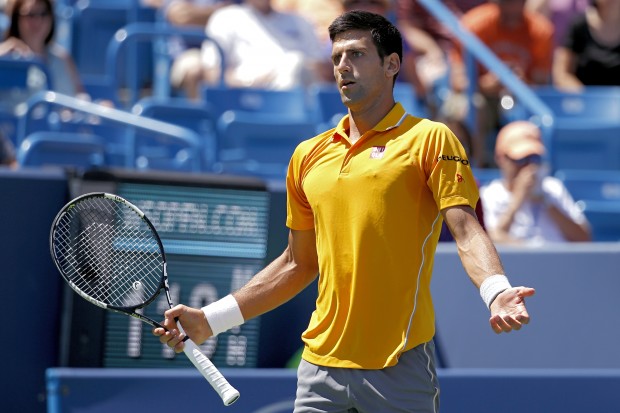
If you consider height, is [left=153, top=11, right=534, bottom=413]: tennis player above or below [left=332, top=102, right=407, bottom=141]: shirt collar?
below

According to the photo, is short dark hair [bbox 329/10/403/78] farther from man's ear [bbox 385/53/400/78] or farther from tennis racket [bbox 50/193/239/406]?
tennis racket [bbox 50/193/239/406]

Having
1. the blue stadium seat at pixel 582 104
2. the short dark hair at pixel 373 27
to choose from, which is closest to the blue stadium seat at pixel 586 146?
the blue stadium seat at pixel 582 104

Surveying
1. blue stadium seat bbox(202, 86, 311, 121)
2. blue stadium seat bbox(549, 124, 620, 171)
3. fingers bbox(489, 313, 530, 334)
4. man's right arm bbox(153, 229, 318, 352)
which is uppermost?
blue stadium seat bbox(202, 86, 311, 121)

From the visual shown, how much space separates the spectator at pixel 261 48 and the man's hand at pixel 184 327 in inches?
226

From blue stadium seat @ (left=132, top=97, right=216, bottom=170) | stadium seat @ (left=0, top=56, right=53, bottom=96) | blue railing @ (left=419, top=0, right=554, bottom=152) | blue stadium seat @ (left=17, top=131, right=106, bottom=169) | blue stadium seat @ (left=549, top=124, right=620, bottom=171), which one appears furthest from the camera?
blue stadium seat @ (left=549, top=124, right=620, bottom=171)

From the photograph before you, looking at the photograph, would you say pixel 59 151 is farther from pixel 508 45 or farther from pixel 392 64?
pixel 392 64

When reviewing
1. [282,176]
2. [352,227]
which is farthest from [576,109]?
[352,227]

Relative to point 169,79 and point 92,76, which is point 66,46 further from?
point 169,79

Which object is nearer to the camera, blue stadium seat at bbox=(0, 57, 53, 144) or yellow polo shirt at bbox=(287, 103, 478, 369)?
yellow polo shirt at bbox=(287, 103, 478, 369)

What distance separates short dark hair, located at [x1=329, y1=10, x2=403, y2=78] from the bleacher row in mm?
4027

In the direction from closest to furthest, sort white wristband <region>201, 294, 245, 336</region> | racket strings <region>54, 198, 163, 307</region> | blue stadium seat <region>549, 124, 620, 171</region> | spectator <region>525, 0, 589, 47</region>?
white wristband <region>201, 294, 245, 336</region>, racket strings <region>54, 198, 163, 307</region>, blue stadium seat <region>549, 124, 620, 171</region>, spectator <region>525, 0, 589, 47</region>

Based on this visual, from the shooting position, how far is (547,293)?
6238 mm

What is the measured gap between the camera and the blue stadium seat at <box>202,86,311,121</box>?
9109 mm

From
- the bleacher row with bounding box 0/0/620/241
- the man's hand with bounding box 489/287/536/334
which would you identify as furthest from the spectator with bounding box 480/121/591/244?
→ the man's hand with bounding box 489/287/536/334
